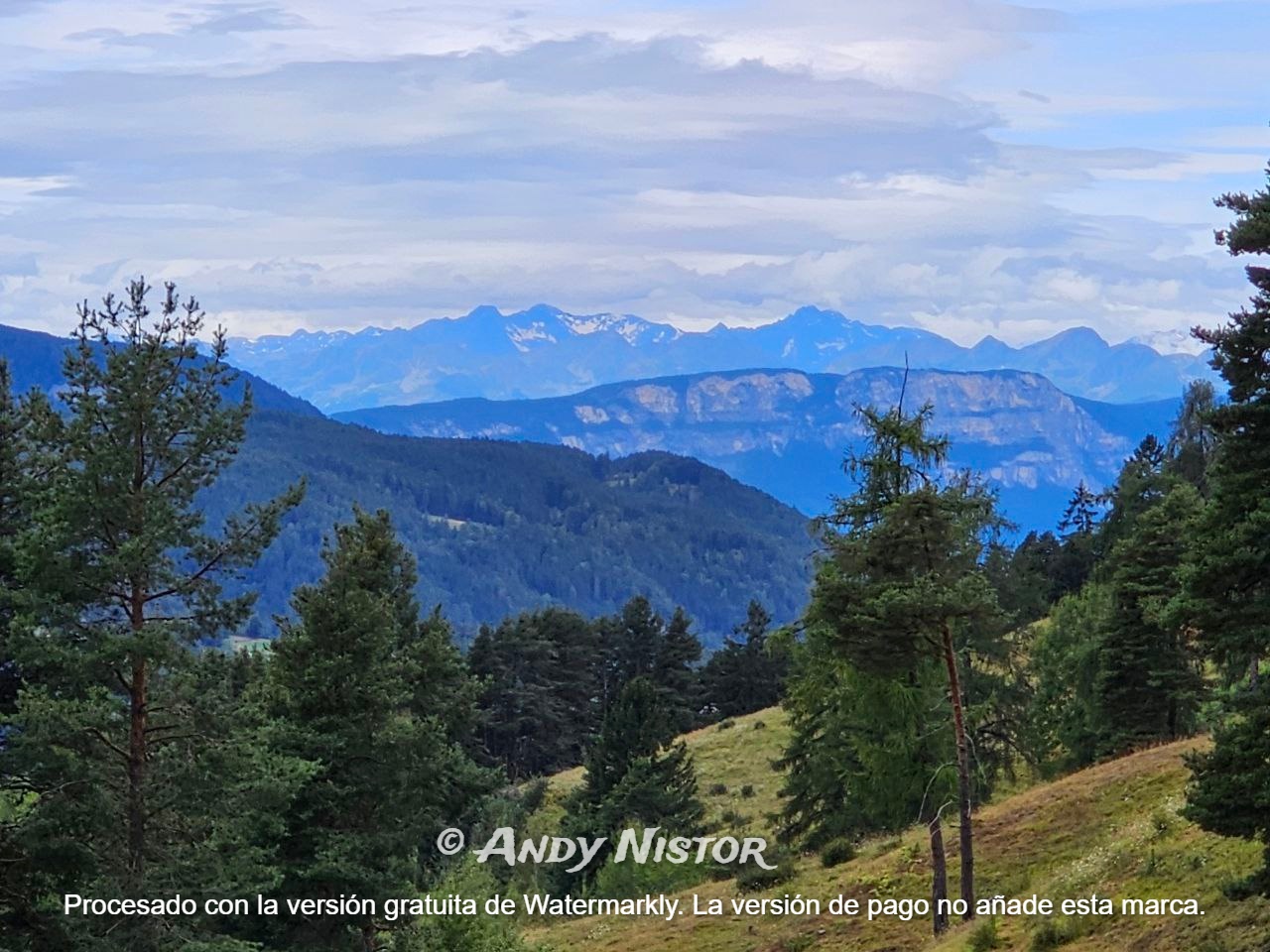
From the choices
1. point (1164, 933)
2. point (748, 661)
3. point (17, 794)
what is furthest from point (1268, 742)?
point (748, 661)

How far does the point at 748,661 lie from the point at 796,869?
57.5 meters

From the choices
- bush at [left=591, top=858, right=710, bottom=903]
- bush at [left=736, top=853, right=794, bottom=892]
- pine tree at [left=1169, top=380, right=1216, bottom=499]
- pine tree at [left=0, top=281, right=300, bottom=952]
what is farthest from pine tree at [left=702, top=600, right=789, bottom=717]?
pine tree at [left=0, top=281, right=300, bottom=952]

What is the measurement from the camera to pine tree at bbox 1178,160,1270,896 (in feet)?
48.8

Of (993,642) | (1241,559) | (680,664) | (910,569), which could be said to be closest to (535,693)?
(680,664)

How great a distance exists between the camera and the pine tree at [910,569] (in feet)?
75.5

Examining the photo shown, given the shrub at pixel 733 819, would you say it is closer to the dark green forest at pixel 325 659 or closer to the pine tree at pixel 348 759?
the dark green forest at pixel 325 659

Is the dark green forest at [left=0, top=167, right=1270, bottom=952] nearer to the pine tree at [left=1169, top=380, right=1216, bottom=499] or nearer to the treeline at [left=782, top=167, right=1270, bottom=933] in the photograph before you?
the treeline at [left=782, top=167, right=1270, bottom=933]

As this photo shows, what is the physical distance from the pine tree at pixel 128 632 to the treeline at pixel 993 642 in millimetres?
10684

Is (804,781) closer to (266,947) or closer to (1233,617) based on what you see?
(266,947)

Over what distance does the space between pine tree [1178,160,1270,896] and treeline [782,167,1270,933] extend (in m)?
0.02

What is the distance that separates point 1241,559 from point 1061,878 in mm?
12438

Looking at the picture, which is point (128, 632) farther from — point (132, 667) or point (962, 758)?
point (962, 758)

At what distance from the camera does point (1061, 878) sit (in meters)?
25.4

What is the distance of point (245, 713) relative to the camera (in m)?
19.4
